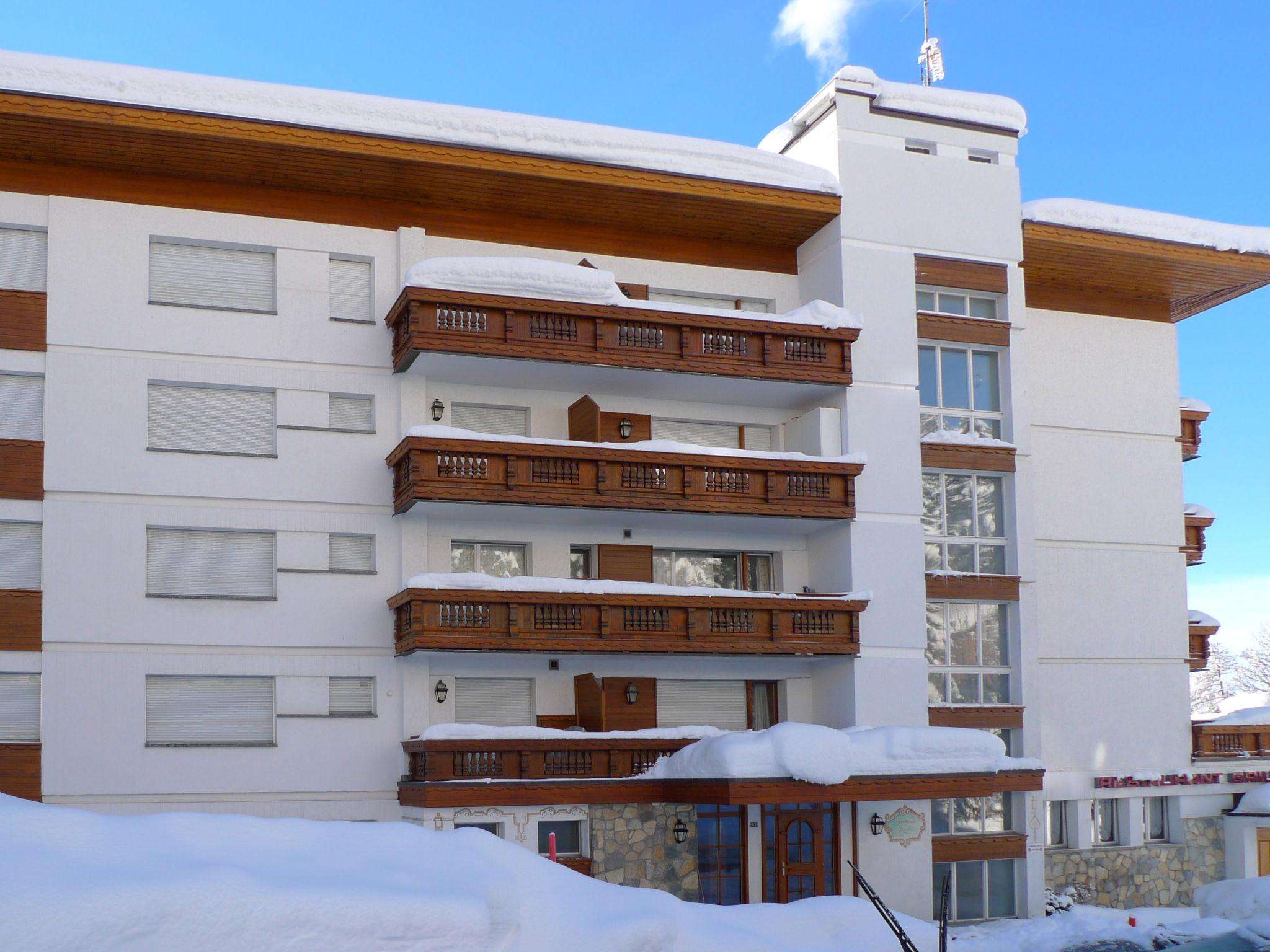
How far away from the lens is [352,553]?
28594 mm

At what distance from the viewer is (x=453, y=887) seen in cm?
1338

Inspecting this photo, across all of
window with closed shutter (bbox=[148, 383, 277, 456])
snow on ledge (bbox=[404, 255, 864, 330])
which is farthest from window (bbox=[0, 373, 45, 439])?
snow on ledge (bbox=[404, 255, 864, 330])

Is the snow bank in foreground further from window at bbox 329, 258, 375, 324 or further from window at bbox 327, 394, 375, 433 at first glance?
window at bbox 329, 258, 375, 324

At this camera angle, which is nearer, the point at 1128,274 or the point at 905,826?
the point at 905,826

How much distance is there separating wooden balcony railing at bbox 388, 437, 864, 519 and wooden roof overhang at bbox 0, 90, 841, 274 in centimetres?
514

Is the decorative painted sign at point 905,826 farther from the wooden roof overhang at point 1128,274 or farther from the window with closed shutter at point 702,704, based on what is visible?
the wooden roof overhang at point 1128,274

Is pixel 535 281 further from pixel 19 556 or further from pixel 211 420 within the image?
pixel 19 556

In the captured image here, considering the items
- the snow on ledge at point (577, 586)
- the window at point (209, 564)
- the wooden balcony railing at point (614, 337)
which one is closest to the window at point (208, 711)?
the window at point (209, 564)

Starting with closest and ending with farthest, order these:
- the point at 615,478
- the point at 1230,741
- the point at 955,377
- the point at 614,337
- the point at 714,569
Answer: the point at 615,478 → the point at 614,337 → the point at 714,569 → the point at 955,377 → the point at 1230,741

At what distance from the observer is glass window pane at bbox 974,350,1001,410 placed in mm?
33281

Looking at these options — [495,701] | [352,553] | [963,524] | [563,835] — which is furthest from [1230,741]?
[352,553]

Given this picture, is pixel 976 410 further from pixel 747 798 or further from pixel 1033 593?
pixel 747 798

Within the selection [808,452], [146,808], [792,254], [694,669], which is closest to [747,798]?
[694,669]

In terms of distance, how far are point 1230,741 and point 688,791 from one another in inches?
628
